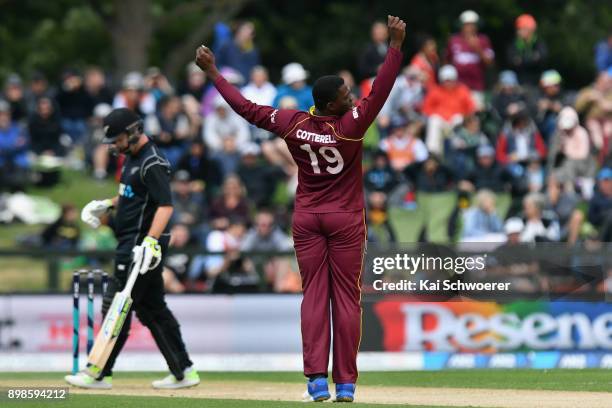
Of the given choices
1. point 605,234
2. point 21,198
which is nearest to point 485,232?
point 605,234

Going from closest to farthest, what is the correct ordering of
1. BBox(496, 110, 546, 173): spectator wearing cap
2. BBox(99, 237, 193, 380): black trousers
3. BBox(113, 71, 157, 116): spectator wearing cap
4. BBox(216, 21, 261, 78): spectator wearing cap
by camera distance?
BBox(99, 237, 193, 380): black trousers → BBox(496, 110, 546, 173): spectator wearing cap → BBox(113, 71, 157, 116): spectator wearing cap → BBox(216, 21, 261, 78): spectator wearing cap

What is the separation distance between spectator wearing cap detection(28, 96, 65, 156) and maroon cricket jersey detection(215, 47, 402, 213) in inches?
539

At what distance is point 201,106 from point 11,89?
11.3 feet

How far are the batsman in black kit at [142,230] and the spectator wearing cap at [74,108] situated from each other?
42.3ft

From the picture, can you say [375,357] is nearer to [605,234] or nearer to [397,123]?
[605,234]

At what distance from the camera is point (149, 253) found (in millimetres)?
12445

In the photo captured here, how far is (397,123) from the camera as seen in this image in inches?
900

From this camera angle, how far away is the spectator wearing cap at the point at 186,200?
21.7 metres

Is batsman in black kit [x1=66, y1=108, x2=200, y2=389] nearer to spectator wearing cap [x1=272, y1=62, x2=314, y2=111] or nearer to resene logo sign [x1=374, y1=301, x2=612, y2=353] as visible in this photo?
resene logo sign [x1=374, y1=301, x2=612, y2=353]

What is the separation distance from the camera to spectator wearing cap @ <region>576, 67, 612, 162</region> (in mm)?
22312

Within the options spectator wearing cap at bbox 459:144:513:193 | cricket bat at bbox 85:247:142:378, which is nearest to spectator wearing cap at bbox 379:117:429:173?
spectator wearing cap at bbox 459:144:513:193

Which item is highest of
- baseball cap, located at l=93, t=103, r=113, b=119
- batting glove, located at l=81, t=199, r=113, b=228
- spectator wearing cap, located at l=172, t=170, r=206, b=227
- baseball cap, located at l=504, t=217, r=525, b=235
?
baseball cap, located at l=93, t=103, r=113, b=119

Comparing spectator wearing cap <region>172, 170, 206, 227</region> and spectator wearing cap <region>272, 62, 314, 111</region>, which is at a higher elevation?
spectator wearing cap <region>272, 62, 314, 111</region>

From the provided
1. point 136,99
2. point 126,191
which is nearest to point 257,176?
point 136,99
